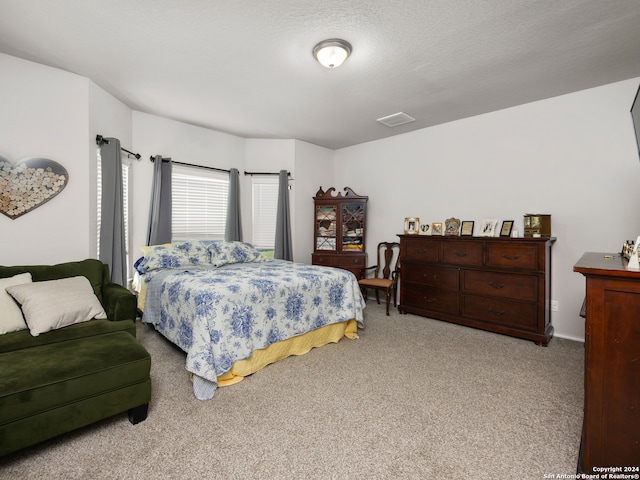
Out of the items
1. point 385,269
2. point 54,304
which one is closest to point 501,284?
point 385,269

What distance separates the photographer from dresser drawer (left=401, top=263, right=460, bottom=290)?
371cm

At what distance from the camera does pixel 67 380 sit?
1.59 metres

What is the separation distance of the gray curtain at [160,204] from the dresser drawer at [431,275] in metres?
3.17

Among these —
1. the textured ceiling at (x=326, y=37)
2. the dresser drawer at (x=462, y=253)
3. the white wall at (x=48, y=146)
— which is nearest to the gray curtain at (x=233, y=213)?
the textured ceiling at (x=326, y=37)

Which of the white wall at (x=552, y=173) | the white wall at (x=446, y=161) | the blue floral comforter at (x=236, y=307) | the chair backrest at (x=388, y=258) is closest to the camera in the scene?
the blue floral comforter at (x=236, y=307)

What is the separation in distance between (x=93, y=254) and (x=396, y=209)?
3910 mm

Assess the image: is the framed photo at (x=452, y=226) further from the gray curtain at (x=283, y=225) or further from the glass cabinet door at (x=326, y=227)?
the gray curtain at (x=283, y=225)

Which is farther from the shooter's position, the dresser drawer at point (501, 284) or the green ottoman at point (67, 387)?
the dresser drawer at point (501, 284)

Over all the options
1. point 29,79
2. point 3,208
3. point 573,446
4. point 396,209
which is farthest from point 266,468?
point 396,209

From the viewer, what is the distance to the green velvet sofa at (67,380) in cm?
148

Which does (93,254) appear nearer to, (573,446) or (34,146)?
(34,146)

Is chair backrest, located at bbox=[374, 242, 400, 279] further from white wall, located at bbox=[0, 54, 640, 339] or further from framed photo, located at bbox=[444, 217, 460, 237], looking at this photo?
framed photo, located at bbox=[444, 217, 460, 237]

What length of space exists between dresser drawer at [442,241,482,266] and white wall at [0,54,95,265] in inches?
154

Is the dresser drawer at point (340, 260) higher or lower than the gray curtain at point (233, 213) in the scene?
lower
